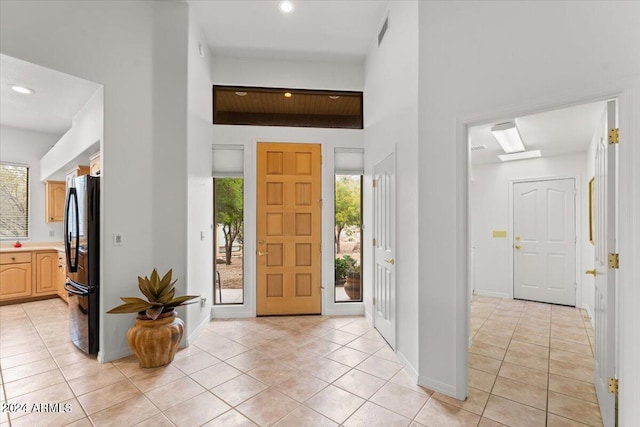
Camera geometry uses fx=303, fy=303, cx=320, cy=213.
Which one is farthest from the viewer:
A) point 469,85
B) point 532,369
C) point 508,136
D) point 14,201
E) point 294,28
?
point 14,201

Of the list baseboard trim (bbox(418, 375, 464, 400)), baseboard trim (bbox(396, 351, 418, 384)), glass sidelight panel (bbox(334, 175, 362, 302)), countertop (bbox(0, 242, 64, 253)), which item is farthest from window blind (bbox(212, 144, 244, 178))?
baseboard trim (bbox(418, 375, 464, 400))

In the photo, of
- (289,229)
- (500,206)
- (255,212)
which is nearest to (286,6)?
(255,212)

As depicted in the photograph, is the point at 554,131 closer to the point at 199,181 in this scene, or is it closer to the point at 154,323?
the point at 199,181

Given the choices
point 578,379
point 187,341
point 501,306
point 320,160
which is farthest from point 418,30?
point 501,306

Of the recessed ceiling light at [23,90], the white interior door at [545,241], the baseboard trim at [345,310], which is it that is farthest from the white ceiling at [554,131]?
the recessed ceiling light at [23,90]

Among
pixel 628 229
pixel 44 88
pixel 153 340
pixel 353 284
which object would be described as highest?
pixel 44 88

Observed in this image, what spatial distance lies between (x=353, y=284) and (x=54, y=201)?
17.9 feet

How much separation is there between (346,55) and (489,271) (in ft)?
15.2

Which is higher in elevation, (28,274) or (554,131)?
(554,131)

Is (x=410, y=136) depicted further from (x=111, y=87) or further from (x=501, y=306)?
(x=501, y=306)

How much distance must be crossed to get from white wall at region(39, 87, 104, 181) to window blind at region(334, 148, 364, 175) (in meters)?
2.77

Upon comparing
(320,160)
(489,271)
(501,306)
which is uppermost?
Answer: (320,160)

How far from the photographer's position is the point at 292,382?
8.41ft

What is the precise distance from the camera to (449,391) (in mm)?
2369
